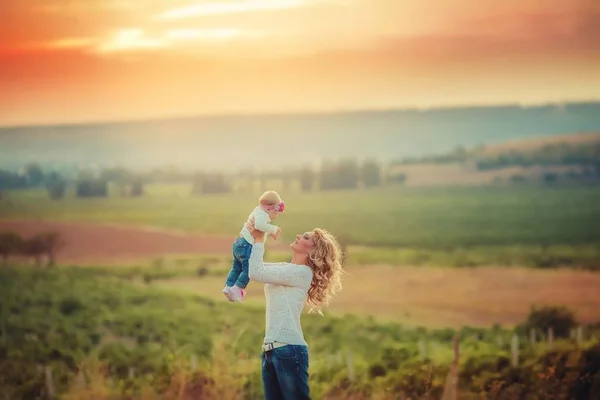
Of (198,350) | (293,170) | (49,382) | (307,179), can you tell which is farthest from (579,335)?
(49,382)

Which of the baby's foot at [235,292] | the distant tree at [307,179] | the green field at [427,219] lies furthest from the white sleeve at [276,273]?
the distant tree at [307,179]

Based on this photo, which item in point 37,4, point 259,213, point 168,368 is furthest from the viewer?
point 37,4

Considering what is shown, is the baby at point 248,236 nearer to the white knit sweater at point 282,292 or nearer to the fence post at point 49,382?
the white knit sweater at point 282,292

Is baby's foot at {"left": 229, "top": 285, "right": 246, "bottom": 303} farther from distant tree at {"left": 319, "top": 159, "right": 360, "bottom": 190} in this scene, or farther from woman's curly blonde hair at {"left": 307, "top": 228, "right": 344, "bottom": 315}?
distant tree at {"left": 319, "top": 159, "right": 360, "bottom": 190}

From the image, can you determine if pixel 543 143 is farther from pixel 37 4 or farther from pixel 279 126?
pixel 37 4

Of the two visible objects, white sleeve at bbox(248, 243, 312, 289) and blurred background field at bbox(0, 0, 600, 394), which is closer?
white sleeve at bbox(248, 243, 312, 289)

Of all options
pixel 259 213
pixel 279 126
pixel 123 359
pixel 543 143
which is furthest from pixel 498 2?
pixel 259 213

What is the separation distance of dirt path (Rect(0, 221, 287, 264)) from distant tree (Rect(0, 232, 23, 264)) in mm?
48

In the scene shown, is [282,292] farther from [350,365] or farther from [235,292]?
[350,365]

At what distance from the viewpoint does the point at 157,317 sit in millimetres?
7996

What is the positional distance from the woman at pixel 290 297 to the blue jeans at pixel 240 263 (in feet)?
0.12

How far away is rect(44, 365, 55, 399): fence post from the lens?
7.65 m

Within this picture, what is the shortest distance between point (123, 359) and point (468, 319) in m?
2.44

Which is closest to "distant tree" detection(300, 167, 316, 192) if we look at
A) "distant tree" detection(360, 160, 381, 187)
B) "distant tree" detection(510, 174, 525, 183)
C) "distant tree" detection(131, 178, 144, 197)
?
"distant tree" detection(360, 160, 381, 187)
